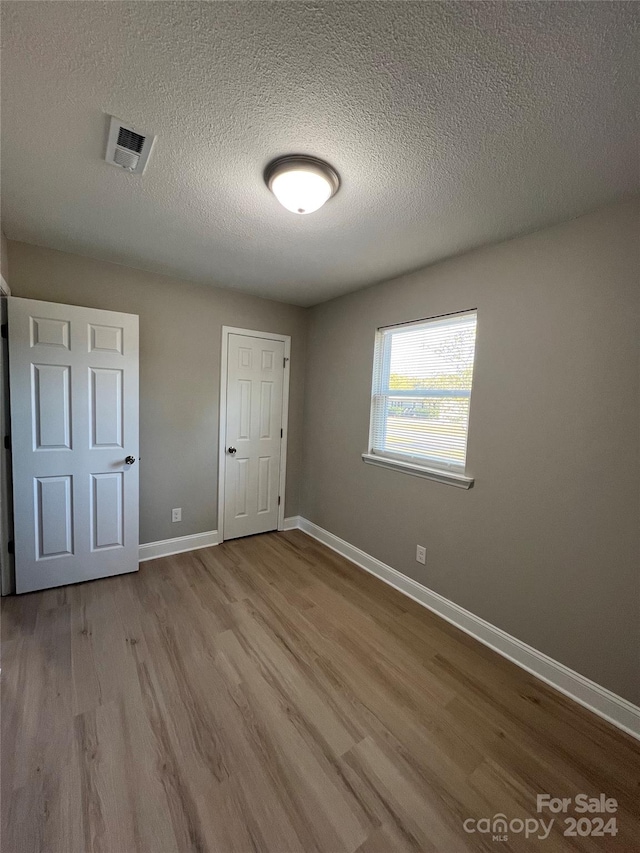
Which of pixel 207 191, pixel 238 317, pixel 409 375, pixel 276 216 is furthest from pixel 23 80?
pixel 409 375

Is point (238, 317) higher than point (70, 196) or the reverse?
the reverse

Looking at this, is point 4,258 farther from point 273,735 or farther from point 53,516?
point 273,735

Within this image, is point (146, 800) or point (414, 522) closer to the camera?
point (146, 800)

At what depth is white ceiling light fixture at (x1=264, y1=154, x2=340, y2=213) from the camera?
1407 mm

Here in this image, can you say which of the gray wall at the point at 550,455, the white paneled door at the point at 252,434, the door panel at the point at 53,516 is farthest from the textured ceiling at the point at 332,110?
the door panel at the point at 53,516

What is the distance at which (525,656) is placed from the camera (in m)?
1.89

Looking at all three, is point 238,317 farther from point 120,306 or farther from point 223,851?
point 223,851

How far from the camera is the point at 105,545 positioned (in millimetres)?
→ 2617

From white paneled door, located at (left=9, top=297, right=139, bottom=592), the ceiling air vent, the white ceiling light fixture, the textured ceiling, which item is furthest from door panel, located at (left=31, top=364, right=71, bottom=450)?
the white ceiling light fixture

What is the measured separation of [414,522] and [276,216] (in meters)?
2.25

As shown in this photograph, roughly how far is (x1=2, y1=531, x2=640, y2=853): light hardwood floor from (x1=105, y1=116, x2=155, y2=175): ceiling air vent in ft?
8.10

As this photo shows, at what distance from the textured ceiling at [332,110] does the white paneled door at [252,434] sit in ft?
4.77

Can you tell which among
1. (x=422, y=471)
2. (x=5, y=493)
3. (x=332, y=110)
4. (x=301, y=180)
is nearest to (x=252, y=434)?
(x=422, y=471)

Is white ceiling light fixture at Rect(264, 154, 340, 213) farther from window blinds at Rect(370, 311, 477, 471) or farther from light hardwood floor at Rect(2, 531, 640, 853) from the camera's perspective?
light hardwood floor at Rect(2, 531, 640, 853)
